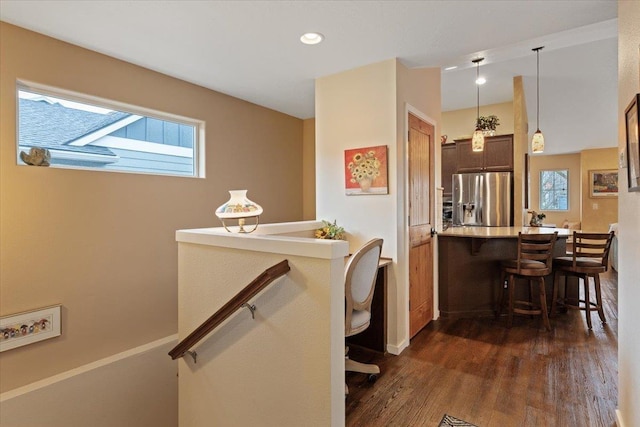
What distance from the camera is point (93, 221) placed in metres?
3.01

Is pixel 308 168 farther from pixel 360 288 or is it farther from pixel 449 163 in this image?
pixel 360 288

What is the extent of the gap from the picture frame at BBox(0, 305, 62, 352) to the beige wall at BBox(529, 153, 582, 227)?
10.9 metres

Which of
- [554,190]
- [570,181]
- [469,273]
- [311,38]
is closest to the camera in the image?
[311,38]

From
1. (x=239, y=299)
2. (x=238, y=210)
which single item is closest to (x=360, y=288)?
(x=239, y=299)

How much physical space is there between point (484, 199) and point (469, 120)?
170 centimetres

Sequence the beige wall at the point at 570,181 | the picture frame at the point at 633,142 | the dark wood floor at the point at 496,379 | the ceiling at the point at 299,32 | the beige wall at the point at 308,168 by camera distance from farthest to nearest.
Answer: the beige wall at the point at 570,181 → the beige wall at the point at 308,168 → the ceiling at the point at 299,32 → the dark wood floor at the point at 496,379 → the picture frame at the point at 633,142

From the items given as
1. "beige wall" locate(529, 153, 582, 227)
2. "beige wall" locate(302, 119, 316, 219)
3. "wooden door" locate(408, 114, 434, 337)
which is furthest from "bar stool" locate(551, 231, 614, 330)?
"beige wall" locate(529, 153, 582, 227)

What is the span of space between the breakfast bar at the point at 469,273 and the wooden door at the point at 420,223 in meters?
0.22

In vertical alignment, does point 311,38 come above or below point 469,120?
below

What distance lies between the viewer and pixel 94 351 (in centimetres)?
300

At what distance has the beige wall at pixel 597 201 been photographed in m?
8.98

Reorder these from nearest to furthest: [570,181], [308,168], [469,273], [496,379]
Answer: [496,379]
[469,273]
[308,168]
[570,181]

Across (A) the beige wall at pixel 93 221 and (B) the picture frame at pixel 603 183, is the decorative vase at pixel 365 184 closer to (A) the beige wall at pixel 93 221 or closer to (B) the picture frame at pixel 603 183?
(A) the beige wall at pixel 93 221

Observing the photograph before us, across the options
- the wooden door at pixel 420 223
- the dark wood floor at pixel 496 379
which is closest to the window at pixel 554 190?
the dark wood floor at pixel 496 379
